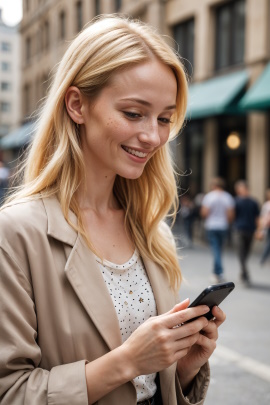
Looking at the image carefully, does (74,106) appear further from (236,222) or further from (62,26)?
(62,26)

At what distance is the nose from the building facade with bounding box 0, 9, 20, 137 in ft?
260

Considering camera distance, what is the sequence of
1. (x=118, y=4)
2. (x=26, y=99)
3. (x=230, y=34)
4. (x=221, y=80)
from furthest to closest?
(x=26, y=99) → (x=118, y=4) → (x=230, y=34) → (x=221, y=80)

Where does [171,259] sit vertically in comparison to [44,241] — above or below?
below

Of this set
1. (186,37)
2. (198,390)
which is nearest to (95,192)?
(198,390)

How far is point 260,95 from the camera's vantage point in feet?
46.1

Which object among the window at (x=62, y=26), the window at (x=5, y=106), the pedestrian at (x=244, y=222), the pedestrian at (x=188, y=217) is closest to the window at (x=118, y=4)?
the window at (x=62, y=26)

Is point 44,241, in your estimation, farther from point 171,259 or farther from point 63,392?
point 171,259

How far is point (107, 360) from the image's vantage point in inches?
59.7

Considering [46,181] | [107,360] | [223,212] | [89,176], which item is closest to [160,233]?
[89,176]

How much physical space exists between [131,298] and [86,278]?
0.24 metres

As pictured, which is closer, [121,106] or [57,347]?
[57,347]

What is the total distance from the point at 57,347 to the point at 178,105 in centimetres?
101

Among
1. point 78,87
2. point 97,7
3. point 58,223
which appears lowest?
point 58,223

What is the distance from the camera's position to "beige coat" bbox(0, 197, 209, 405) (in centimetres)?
147
